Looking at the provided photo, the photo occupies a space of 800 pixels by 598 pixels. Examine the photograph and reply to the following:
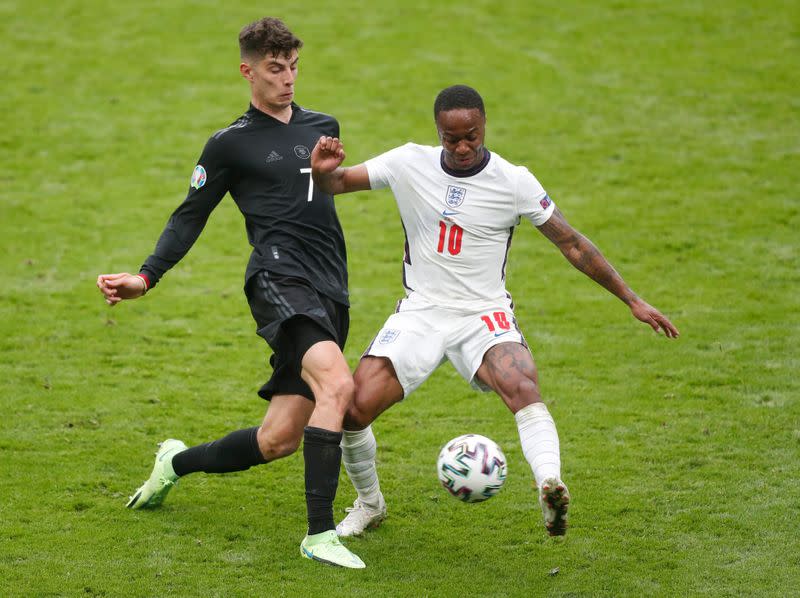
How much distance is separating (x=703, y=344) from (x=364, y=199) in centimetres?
534

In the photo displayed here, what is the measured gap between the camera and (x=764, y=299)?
35.9 ft

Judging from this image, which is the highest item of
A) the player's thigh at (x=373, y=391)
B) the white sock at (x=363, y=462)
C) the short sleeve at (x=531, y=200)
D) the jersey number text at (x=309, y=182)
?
the short sleeve at (x=531, y=200)

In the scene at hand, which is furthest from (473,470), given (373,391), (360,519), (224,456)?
(224,456)

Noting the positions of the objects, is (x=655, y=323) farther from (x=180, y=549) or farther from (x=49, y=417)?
(x=49, y=417)

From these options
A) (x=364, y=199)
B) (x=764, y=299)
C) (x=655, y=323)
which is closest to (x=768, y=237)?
(x=764, y=299)

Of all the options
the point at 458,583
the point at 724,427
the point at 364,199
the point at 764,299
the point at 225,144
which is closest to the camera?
the point at 458,583

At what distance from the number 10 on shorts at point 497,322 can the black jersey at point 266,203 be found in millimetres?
871

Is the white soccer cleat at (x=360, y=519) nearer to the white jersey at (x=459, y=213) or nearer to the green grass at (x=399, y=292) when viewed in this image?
the green grass at (x=399, y=292)

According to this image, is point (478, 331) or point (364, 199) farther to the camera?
point (364, 199)

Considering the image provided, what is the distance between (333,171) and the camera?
6387 millimetres

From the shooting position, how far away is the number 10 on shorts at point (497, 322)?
21.2ft

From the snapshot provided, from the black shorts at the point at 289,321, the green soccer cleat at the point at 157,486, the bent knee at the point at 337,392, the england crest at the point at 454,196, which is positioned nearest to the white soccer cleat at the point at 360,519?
the black shorts at the point at 289,321

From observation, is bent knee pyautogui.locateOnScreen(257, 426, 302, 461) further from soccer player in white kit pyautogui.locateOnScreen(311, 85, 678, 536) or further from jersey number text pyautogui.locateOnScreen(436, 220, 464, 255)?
jersey number text pyautogui.locateOnScreen(436, 220, 464, 255)

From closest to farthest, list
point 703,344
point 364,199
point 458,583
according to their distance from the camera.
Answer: point 458,583, point 703,344, point 364,199
